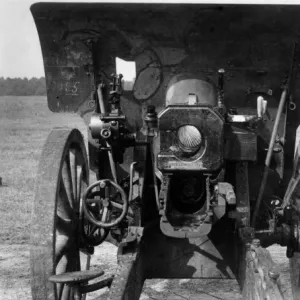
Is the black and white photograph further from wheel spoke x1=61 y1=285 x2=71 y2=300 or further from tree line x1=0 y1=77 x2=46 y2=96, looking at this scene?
tree line x1=0 y1=77 x2=46 y2=96

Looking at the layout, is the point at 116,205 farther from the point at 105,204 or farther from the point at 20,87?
the point at 20,87

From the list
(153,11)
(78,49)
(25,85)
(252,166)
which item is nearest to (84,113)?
(78,49)

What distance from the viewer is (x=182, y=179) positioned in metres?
3.58

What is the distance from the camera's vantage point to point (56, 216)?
10.3ft

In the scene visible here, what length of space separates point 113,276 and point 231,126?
1.19 m

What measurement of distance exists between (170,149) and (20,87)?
59733mm

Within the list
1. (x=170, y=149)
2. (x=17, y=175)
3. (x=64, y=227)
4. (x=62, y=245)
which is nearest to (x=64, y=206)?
(x=64, y=227)

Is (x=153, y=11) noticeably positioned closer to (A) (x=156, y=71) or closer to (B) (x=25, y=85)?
(A) (x=156, y=71)

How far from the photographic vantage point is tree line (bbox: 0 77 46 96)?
60.7 meters

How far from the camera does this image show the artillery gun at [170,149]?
10.5 feet

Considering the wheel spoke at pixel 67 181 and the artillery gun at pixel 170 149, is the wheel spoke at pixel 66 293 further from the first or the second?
the wheel spoke at pixel 67 181

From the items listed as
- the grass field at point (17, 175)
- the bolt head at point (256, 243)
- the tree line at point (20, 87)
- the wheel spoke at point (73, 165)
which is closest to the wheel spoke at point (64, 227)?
the wheel spoke at point (73, 165)

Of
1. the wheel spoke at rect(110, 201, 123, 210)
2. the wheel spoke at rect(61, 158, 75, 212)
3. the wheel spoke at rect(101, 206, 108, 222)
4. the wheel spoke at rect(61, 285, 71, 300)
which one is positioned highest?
the wheel spoke at rect(61, 158, 75, 212)

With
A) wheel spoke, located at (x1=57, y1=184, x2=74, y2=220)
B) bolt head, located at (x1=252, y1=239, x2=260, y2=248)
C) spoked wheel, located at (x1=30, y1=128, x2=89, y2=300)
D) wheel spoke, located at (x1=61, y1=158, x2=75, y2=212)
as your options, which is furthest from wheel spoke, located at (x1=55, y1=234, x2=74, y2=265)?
bolt head, located at (x1=252, y1=239, x2=260, y2=248)
